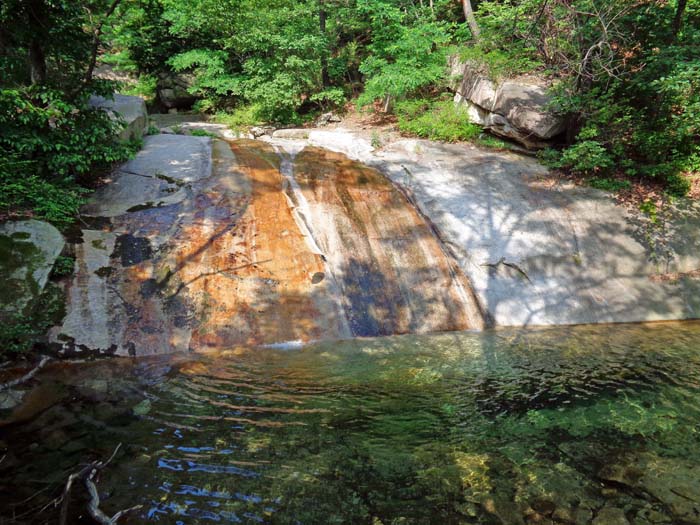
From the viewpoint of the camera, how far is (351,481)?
324 cm

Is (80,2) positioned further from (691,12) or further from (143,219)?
(691,12)

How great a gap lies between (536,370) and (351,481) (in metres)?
3.08

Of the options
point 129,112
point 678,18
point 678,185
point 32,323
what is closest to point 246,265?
point 32,323

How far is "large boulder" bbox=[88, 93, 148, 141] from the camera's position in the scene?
9570mm

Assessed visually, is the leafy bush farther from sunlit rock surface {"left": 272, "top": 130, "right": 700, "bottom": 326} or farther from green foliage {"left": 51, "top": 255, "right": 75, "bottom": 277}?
sunlit rock surface {"left": 272, "top": 130, "right": 700, "bottom": 326}

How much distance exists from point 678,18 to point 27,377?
486 inches

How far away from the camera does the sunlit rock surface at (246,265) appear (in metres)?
5.99

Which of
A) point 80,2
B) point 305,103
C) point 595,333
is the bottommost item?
point 595,333

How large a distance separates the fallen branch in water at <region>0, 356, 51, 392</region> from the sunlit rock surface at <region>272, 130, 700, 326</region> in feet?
20.3

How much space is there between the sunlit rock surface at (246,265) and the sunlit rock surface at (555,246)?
0.59 metres

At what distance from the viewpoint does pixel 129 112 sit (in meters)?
10.2

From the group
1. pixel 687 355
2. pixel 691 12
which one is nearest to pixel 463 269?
pixel 687 355

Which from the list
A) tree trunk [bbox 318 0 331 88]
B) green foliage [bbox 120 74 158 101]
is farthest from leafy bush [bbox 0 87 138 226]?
green foliage [bbox 120 74 158 101]

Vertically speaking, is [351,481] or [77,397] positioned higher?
[351,481]
